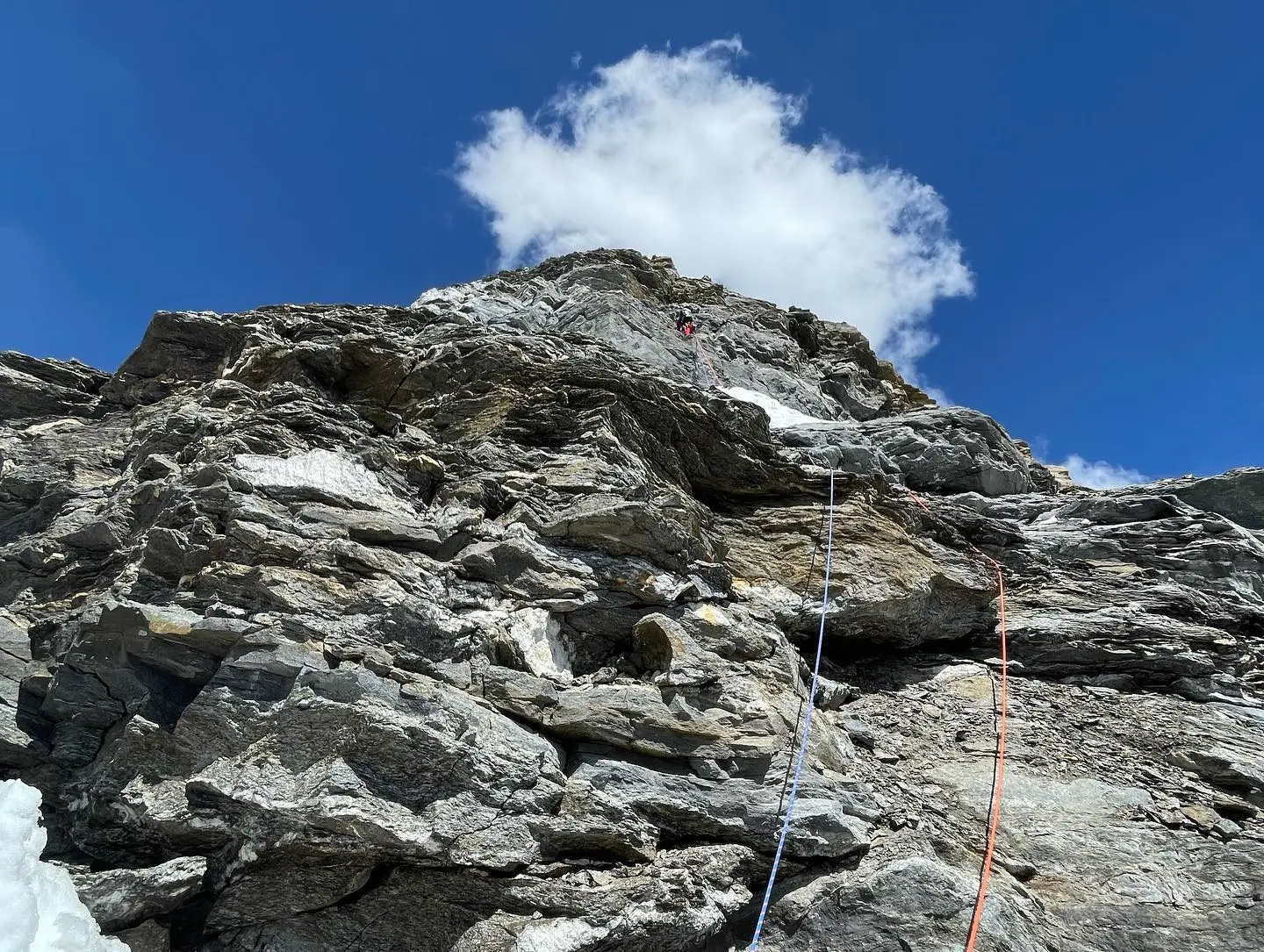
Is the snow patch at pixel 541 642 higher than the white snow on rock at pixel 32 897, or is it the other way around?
the snow patch at pixel 541 642

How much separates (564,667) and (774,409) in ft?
61.0

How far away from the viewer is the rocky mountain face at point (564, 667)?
317 inches

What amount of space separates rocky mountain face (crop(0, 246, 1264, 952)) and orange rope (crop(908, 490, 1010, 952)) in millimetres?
140

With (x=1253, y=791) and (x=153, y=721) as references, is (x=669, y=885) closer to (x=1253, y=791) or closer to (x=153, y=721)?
(x=153, y=721)

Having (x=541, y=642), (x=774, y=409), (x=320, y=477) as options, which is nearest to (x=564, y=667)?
(x=541, y=642)

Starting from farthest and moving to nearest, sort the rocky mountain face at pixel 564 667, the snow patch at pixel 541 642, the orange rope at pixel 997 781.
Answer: the snow patch at pixel 541 642 < the orange rope at pixel 997 781 < the rocky mountain face at pixel 564 667

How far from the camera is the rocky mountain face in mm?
8062

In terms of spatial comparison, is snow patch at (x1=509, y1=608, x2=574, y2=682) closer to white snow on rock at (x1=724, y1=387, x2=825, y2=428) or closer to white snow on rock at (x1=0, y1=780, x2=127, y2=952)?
white snow on rock at (x1=0, y1=780, x2=127, y2=952)

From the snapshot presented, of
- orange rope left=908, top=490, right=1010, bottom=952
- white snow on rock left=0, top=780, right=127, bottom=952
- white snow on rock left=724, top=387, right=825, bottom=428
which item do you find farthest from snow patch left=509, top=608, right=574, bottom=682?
white snow on rock left=724, top=387, right=825, bottom=428

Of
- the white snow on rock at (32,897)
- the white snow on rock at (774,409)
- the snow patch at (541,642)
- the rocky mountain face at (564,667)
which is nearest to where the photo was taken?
the white snow on rock at (32,897)

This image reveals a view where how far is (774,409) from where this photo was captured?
27.5 metres

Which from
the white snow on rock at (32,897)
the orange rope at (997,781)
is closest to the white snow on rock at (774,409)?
the orange rope at (997,781)

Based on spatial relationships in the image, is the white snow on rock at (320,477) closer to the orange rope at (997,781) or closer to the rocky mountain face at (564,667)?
the rocky mountain face at (564,667)

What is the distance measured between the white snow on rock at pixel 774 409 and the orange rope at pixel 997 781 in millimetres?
8458
